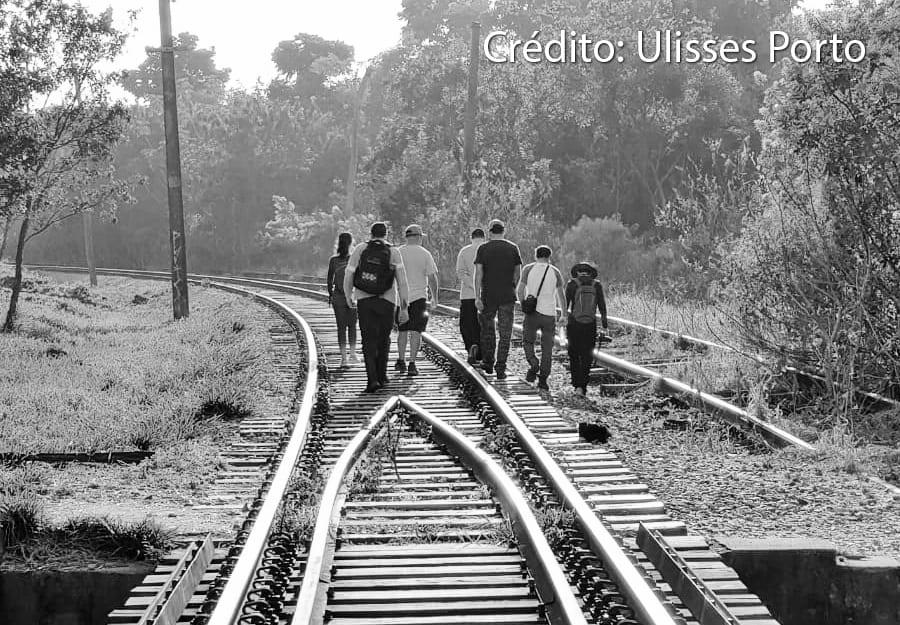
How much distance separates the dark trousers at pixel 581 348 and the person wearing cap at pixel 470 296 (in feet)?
5.96

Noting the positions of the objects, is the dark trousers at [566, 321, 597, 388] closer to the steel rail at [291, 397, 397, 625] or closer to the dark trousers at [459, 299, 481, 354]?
the dark trousers at [459, 299, 481, 354]

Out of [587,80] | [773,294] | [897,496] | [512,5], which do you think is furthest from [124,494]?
[512,5]

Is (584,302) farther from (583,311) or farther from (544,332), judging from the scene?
(544,332)

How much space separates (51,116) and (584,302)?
16.9 metres

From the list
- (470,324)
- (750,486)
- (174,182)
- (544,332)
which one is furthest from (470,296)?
(174,182)

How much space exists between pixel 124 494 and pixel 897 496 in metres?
5.17

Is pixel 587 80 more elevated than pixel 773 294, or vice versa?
pixel 587 80

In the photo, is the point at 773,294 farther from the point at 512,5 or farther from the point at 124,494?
the point at 512,5

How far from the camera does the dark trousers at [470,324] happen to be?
14110 millimetres

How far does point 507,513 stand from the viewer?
22.6ft

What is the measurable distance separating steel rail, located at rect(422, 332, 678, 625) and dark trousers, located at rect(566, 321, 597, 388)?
2129 millimetres

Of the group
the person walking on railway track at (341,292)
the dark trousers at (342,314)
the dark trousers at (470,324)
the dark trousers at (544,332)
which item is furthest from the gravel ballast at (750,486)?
the dark trousers at (342,314)

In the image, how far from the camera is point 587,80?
41000 millimetres

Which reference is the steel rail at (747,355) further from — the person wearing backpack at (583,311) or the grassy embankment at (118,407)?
the grassy embankment at (118,407)
